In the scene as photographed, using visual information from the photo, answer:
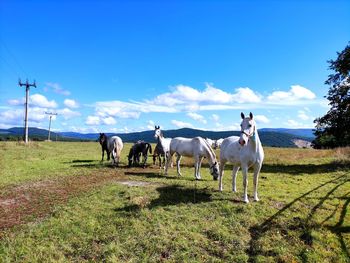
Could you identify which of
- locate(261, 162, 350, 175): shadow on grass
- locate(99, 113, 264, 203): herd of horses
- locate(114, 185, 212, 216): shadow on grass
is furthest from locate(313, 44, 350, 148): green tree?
locate(114, 185, 212, 216): shadow on grass

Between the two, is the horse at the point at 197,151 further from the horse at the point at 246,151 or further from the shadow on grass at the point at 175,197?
the horse at the point at 246,151

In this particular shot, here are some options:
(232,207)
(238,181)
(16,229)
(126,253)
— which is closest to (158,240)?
(126,253)

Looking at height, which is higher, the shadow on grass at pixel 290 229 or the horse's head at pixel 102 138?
the horse's head at pixel 102 138

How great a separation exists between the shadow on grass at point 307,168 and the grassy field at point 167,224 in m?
7.90

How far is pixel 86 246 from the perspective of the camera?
332 inches

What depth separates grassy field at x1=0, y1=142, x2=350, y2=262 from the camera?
8.24 metres

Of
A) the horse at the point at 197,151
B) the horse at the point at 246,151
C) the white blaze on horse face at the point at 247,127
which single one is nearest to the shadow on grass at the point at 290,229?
the horse at the point at 246,151

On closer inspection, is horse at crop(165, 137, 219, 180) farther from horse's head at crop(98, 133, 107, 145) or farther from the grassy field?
horse's head at crop(98, 133, 107, 145)

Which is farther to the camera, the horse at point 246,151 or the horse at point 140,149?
the horse at point 140,149

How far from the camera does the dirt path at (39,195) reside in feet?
34.6

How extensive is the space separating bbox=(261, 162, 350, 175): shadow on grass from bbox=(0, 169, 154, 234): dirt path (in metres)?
12.4

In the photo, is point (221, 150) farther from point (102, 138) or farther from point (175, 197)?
point (102, 138)

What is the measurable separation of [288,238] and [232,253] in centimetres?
207

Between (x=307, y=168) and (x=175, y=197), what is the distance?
16.4m
